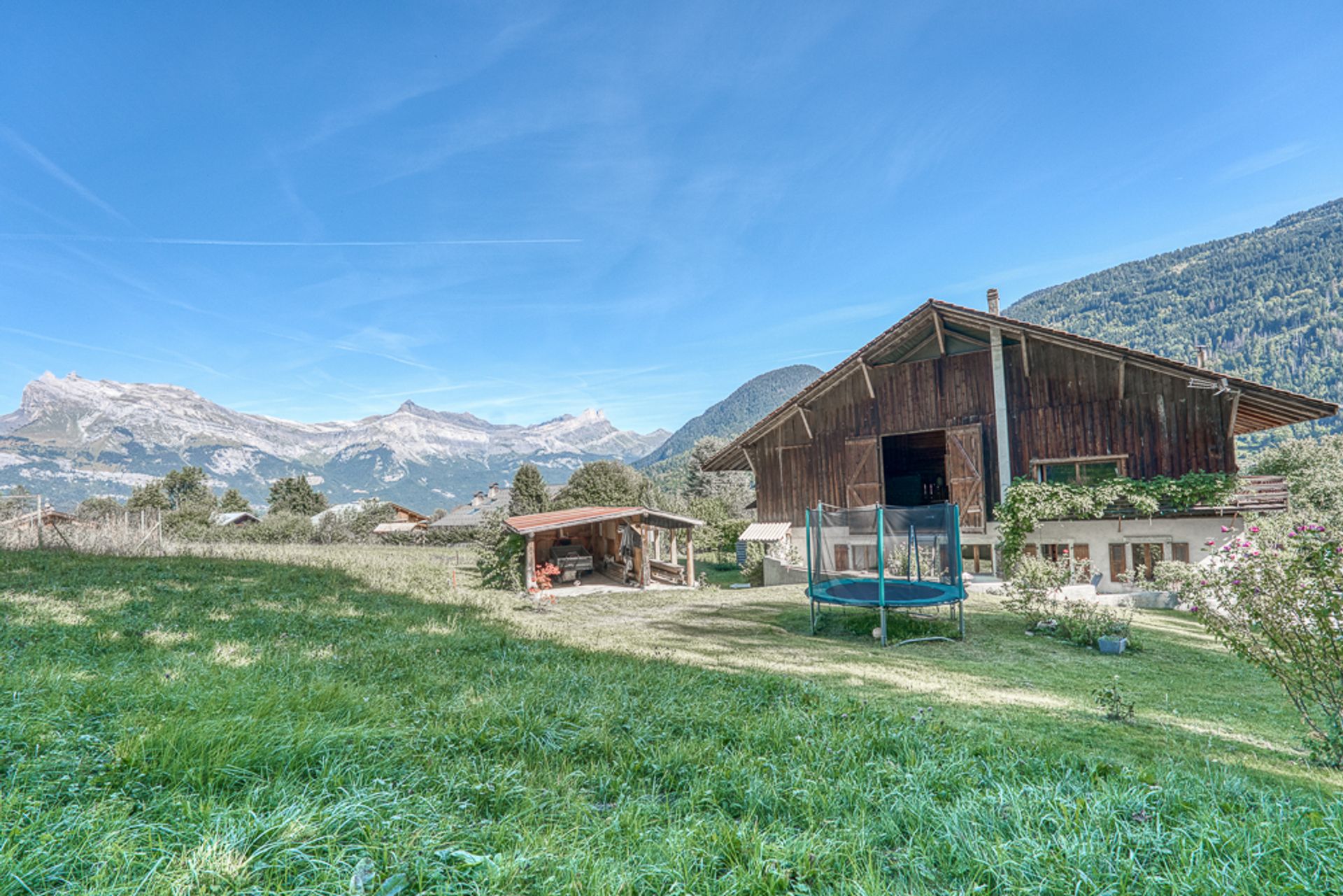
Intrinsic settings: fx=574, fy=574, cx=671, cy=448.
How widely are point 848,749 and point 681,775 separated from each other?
42.6 inches

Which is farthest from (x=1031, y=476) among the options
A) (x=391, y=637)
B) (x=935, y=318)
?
(x=391, y=637)

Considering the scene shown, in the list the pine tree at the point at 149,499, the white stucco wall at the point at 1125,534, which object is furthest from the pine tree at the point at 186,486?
the white stucco wall at the point at 1125,534

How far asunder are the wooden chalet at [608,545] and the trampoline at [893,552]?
631cm

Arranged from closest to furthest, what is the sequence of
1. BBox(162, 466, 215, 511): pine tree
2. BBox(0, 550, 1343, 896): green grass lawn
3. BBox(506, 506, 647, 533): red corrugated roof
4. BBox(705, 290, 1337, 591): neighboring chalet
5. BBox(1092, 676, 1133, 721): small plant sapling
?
BBox(0, 550, 1343, 896): green grass lawn < BBox(1092, 676, 1133, 721): small plant sapling < BBox(705, 290, 1337, 591): neighboring chalet < BBox(506, 506, 647, 533): red corrugated roof < BBox(162, 466, 215, 511): pine tree

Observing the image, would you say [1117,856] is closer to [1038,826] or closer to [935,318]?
[1038,826]

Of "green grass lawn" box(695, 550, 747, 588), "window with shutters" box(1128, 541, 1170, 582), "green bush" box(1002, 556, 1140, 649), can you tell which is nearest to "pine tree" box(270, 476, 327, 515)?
"green grass lawn" box(695, 550, 747, 588)

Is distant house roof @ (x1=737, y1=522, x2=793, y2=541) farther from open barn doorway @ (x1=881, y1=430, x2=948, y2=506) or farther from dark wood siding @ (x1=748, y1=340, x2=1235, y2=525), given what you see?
open barn doorway @ (x1=881, y1=430, x2=948, y2=506)

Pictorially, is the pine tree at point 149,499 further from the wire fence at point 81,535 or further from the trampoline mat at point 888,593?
the trampoline mat at point 888,593

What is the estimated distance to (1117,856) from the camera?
223 centimetres

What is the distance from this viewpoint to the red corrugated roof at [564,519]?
16.2 metres

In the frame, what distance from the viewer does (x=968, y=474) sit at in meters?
16.3

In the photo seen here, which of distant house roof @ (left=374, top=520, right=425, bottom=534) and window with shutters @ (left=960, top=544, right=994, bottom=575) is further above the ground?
window with shutters @ (left=960, top=544, right=994, bottom=575)

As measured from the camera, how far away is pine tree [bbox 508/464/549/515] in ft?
150

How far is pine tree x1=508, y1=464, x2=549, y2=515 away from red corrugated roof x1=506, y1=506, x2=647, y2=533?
27.5 m
